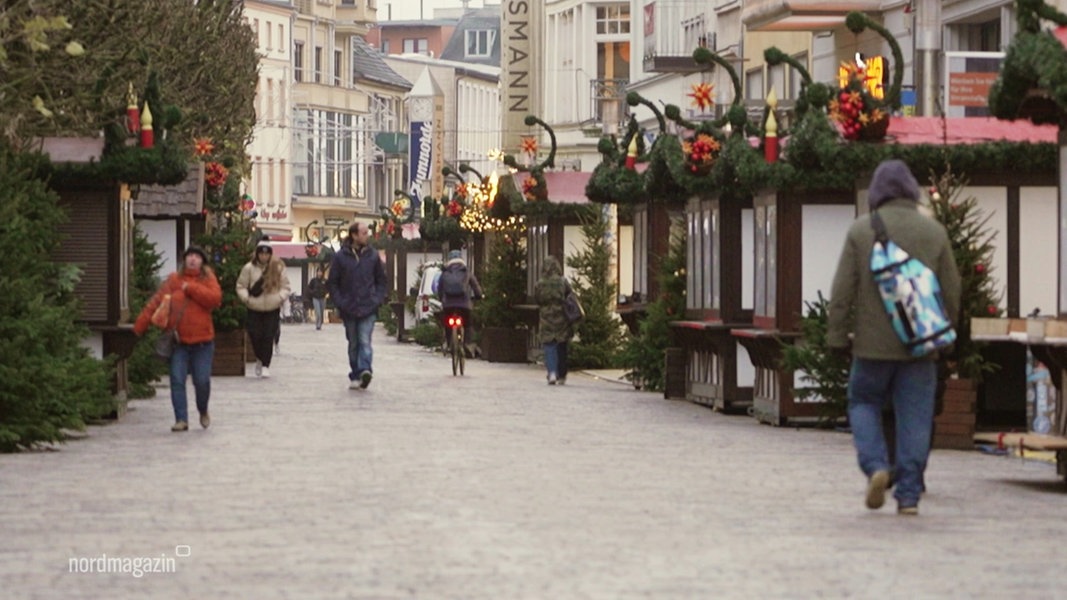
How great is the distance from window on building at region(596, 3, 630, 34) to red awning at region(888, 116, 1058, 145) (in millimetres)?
54225

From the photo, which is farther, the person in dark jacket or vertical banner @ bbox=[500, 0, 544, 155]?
vertical banner @ bbox=[500, 0, 544, 155]

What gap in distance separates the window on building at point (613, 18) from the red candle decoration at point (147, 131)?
52.5 m

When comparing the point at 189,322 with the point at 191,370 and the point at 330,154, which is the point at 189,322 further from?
the point at 330,154

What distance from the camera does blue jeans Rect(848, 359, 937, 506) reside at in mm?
15422

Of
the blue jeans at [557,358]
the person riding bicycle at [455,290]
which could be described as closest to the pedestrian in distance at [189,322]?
the blue jeans at [557,358]

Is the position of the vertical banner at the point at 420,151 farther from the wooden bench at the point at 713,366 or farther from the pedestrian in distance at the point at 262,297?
the wooden bench at the point at 713,366

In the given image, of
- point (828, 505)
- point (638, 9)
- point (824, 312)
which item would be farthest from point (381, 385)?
point (638, 9)

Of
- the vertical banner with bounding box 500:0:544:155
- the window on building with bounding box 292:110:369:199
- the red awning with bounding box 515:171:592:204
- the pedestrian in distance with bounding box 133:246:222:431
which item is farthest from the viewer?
the window on building with bounding box 292:110:369:199

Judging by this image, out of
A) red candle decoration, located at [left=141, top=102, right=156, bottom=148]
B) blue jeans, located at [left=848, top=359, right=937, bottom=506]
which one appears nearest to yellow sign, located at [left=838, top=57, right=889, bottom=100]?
red candle decoration, located at [left=141, top=102, right=156, bottom=148]

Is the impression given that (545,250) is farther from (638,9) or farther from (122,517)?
(122,517)

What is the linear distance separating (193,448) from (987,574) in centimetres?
1002

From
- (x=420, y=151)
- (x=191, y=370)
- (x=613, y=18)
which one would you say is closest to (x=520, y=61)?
(x=613, y=18)

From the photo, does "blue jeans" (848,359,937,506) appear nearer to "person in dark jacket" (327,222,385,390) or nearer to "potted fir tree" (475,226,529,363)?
"person in dark jacket" (327,222,385,390)

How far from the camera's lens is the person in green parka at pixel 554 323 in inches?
1451
